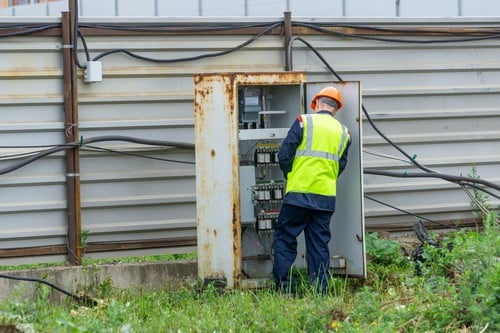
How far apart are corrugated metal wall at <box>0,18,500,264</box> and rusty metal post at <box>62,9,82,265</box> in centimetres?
9

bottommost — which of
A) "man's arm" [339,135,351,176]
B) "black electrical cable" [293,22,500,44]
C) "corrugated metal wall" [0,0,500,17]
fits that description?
"man's arm" [339,135,351,176]

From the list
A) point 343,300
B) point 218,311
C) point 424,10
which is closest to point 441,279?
point 343,300

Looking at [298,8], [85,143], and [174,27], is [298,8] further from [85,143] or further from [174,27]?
[85,143]

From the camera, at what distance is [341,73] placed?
9.77 m

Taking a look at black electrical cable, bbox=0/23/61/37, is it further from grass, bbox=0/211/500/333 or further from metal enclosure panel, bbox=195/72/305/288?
grass, bbox=0/211/500/333

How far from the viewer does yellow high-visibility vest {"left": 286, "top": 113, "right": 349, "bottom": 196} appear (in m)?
8.32

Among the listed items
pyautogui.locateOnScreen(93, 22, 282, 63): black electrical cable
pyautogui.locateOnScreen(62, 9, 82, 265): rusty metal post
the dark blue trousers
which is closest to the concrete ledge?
pyautogui.locateOnScreen(62, 9, 82, 265): rusty metal post

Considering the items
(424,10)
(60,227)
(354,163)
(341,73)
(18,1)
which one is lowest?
(60,227)

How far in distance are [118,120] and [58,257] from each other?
4.97ft

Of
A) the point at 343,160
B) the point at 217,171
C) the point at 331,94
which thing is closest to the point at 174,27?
the point at 217,171

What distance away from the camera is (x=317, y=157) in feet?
27.4

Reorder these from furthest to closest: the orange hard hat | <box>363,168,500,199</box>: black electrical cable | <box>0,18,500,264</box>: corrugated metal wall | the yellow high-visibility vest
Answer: <box>363,168,500,199</box>: black electrical cable → <box>0,18,500,264</box>: corrugated metal wall → the orange hard hat → the yellow high-visibility vest

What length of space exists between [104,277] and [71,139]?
4.65ft

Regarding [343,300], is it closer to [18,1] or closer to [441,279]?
[441,279]
